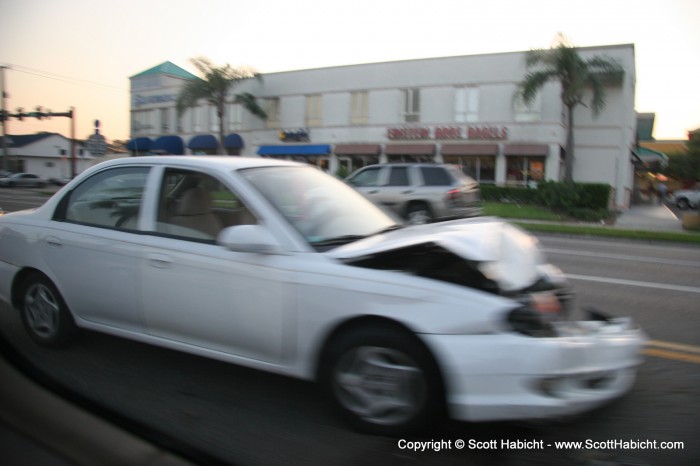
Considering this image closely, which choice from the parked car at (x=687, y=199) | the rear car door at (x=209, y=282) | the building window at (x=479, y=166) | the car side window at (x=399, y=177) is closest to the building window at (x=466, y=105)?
the building window at (x=479, y=166)

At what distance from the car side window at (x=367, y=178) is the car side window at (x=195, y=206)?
9.54 m

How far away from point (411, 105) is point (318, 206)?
2932cm

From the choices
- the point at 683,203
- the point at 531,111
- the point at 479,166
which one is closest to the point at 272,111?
the point at 479,166

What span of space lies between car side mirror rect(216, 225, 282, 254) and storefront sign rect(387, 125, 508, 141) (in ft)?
92.0

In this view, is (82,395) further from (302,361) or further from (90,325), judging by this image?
(302,361)

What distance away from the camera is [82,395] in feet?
11.1

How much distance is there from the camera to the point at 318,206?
379 cm

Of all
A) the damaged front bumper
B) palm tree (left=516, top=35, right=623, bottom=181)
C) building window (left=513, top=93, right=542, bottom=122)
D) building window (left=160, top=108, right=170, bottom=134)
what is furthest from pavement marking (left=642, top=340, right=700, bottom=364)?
building window (left=160, top=108, right=170, bottom=134)

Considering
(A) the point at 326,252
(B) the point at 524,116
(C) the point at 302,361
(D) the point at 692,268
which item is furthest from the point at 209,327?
(B) the point at 524,116

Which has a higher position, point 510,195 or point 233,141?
point 233,141

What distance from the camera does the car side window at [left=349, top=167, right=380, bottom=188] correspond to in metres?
13.3

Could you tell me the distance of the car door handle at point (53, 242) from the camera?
4117 millimetres

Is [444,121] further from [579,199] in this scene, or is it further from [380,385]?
[380,385]

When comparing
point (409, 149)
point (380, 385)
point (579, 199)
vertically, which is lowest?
point (380, 385)
